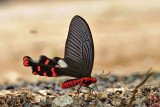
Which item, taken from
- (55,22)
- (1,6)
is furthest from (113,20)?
(1,6)

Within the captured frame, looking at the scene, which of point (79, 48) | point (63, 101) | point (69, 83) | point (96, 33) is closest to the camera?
point (63, 101)

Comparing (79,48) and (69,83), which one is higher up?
(79,48)

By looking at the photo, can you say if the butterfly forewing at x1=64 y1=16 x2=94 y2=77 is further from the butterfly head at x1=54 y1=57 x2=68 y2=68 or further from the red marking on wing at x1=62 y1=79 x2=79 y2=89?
the red marking on wing at x1=62 y1=79 x2=79 y2=89

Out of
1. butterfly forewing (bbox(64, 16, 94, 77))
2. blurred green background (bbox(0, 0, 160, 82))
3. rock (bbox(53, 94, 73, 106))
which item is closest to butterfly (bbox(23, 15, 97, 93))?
butterfly forewing (bbox(64, 16, 94, 77))

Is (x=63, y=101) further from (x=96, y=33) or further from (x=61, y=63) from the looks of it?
(x=96, y=33)

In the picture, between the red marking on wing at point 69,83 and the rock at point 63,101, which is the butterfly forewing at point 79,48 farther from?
the rock at point 63,101

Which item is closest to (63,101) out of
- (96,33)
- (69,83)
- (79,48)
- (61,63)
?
(69,83)
